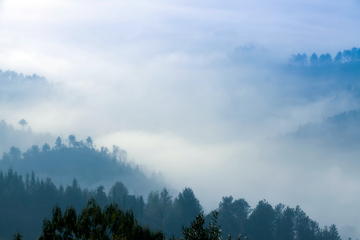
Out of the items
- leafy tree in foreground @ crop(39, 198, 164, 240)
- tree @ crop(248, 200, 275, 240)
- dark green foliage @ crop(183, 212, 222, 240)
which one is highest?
tree @ crop(248, 200, 275, 240)

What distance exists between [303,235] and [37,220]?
10084 cm

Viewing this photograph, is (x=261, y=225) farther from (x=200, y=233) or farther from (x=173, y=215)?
(x=200, y=233)

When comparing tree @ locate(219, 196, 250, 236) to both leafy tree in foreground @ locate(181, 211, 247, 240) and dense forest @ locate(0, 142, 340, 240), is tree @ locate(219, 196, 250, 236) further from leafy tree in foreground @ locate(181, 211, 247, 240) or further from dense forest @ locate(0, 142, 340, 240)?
leafy tree in foreground @ locate(181, 211, 247, 240)

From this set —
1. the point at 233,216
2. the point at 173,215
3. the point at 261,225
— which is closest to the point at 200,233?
the point at 261,225

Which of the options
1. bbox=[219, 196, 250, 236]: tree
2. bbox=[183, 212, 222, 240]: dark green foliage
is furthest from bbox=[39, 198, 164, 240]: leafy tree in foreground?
bbox=[219, 196, 250, 236]: tree

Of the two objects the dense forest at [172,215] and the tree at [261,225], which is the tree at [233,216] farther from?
the tree at [261,225]

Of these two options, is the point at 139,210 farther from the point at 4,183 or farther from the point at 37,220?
the point at 4,183

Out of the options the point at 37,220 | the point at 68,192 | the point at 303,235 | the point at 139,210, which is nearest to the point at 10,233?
the point at 37,220

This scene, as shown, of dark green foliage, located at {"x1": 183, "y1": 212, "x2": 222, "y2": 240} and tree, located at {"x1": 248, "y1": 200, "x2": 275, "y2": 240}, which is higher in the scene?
tree, located at {"x1": 248, "y1": 200, "x2": 275, "y2": 240}

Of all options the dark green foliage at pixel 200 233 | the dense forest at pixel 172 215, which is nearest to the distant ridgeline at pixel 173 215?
the dense forest at pixel 172 215

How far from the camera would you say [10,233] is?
149000 mm

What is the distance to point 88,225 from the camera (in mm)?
35250

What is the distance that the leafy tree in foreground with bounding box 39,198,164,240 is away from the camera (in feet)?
112

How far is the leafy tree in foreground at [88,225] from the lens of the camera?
34.1 meters
